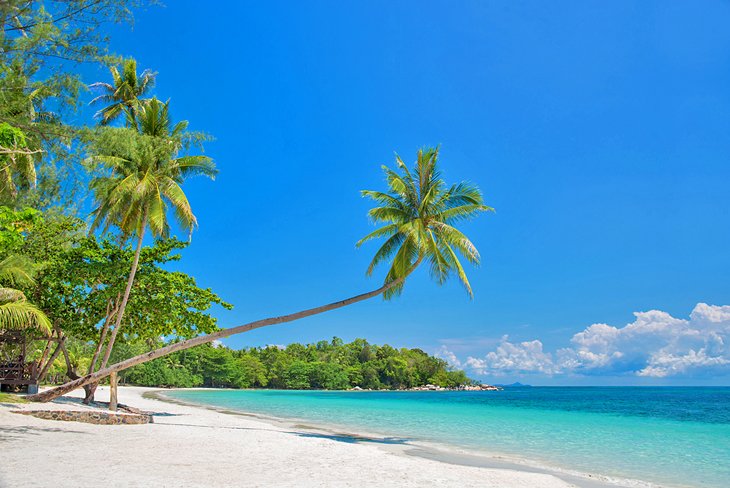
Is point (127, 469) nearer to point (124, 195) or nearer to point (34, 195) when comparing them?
point (34, 195)

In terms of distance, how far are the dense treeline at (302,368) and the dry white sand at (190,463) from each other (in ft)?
188

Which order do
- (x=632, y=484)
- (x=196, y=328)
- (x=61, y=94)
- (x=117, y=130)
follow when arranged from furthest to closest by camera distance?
(x=196, y=328) → (x=632, y=484) → (x=117, y=130) → (x=61, y=94)

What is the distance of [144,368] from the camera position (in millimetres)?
63312

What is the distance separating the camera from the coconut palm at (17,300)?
1459 cm

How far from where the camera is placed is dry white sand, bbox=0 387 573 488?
253 inches

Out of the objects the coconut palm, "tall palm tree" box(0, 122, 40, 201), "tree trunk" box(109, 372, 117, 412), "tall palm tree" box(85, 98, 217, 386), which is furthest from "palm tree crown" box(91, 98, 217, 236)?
"tree trunk" box(109, 372, 117, 412)

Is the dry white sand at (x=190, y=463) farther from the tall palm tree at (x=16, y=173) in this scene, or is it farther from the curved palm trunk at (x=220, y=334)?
the tall palm tree at (x=16, y=173)

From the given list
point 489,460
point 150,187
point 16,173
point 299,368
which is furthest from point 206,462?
point 299,368

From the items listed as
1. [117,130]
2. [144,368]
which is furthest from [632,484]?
[144,368]

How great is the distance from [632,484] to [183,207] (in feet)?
47.3

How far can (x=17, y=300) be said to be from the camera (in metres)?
16.6

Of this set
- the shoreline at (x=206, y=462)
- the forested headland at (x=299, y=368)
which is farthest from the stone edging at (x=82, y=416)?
the forested headland at (x=299, y=368)

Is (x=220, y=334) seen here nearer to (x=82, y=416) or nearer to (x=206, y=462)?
(x=82, y=416)

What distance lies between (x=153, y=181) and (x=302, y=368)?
3039 inches
